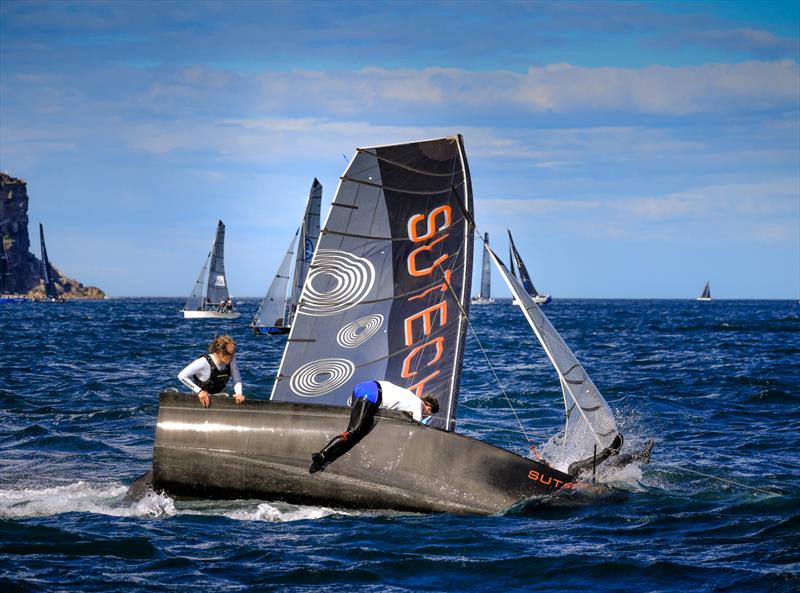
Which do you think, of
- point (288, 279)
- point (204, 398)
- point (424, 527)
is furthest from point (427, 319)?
point (288, 279)

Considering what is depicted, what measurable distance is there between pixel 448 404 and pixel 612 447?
2320 millimetres

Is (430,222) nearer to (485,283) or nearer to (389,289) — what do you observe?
(389,289)

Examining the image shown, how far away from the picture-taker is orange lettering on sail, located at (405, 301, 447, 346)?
12.9 m

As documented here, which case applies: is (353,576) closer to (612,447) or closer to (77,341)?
(612,447)

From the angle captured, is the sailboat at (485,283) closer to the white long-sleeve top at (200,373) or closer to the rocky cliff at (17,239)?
the rocky cliff at (17,239)

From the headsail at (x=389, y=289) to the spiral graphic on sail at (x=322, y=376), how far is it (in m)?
0.01

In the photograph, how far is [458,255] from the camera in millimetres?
13031

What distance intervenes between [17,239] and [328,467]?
18860 cm

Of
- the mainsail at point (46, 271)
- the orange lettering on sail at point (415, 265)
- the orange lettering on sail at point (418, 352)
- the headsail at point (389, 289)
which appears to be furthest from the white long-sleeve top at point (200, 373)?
the mainsail at point (46, 271)

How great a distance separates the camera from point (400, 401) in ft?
34.9

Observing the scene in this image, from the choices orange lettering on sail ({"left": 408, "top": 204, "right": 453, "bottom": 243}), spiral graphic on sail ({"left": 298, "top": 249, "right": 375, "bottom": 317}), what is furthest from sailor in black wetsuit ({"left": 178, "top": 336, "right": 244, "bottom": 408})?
orange lettering on sail ({"left": 408, "top": 204, "right": 453, "bottom": 243})

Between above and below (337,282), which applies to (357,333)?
below

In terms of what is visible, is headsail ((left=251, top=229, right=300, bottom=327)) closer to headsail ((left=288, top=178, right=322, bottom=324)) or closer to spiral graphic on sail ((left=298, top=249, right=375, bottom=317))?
headsail ((left=288, top=178, right=322, bottom=324))

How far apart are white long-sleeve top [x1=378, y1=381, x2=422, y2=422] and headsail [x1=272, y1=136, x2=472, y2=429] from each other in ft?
7.12
